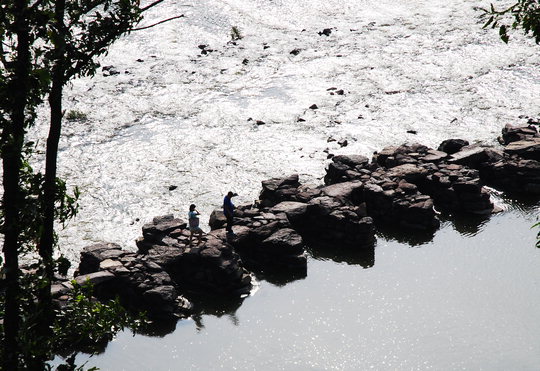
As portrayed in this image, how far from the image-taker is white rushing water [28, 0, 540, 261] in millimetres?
38438

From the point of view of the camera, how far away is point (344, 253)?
105ft

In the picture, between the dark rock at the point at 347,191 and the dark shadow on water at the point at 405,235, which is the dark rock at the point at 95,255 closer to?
the dark rock at the point at 347,191

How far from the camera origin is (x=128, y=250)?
30.8 m

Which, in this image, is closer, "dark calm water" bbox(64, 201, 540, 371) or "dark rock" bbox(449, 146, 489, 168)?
"dark calm water" bbox(64, 201, 540, 371)

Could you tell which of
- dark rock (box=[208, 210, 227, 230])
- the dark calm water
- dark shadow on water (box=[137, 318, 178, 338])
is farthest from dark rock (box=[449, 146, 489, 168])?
dark shadow on water (box=[137, 318, 178, 338])

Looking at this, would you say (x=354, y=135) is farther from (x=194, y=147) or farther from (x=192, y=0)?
(x=192, y=0)

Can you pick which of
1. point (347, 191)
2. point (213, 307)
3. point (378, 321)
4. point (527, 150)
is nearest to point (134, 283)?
point (213, 307)

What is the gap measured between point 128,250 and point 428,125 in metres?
23.7

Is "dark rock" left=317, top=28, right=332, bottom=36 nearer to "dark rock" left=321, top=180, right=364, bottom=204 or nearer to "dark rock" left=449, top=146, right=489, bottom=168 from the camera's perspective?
"dark rock" left=449, top=146, right=489, bottom=168

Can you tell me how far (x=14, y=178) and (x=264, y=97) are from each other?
119 feet

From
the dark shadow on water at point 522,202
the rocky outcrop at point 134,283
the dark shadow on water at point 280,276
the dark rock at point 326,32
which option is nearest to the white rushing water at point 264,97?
the dark rock at point 326,32

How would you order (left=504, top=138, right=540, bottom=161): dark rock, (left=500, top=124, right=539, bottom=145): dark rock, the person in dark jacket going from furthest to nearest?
(left=500, top=124, right=539, bottom=145): dark rock → (left=504, top=138, right=540, bottom=161): dark rock → the person in dark jacket

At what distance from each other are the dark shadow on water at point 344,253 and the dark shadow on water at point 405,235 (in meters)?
1.61

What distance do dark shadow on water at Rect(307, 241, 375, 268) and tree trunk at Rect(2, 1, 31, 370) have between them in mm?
19793
